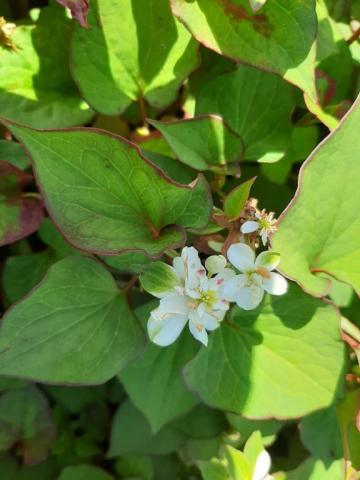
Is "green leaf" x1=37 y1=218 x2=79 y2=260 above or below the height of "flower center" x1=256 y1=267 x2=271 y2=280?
below

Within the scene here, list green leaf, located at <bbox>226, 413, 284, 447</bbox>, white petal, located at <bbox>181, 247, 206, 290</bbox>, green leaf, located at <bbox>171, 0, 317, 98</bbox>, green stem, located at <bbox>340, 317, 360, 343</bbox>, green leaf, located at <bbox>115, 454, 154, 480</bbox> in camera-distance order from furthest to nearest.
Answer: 1. green leaf, located at <bbox>115, 454, 154, 480</bbox>
2. green leaf, located at <bbox>226, 413, 284, 447</bbox>
3. green stem, located at <bbox>340, 317, 360, 343</bbox>
4. green leaf, located at <bbox>171, 0, 317, 98</bbox>
5. white petal, located at <bbox>181, 247, 206, 290</bbox>

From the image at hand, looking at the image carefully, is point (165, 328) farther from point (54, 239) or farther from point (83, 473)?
point (83, 473)

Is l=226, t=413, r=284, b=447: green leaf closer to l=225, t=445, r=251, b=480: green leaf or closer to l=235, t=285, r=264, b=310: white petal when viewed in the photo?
l=225, t=445, r=251, b=480: green leaf

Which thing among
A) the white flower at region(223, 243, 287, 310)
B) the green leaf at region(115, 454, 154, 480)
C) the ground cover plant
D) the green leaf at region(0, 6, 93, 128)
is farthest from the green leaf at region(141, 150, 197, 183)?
the green leaf at region(115, 454, 154, 480)

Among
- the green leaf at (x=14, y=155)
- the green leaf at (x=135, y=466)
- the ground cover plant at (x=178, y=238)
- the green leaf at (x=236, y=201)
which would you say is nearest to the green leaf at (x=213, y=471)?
the ground cover plant at (x=178, y=238)

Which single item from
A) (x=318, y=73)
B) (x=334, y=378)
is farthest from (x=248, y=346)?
(x=318, y=73)

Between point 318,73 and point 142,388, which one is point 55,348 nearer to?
point 142,388
